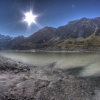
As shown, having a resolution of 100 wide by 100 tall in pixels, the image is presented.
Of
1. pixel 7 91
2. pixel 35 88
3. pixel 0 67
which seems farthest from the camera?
pixel 0 67

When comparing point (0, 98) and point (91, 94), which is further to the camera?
point (91, 94)

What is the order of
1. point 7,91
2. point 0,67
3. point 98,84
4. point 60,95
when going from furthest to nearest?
point 0,67 → point 98,84 → point 7,91 → point 60,95

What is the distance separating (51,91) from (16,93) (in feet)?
18.9

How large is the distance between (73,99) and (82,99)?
1298 mm

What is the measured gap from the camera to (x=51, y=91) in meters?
19.1

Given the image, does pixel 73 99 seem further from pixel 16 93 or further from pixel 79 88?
pixel 16 93

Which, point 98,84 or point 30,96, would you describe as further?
point 98,84

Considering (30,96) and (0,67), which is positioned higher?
(0,67)

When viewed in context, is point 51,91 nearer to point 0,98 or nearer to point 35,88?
point 35,88

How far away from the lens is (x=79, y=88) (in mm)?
20250

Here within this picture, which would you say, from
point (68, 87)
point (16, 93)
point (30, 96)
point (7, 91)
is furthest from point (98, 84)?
point (7, 91)

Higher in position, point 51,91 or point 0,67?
point 0,67

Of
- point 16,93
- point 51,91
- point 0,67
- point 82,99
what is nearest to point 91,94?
point 82,99

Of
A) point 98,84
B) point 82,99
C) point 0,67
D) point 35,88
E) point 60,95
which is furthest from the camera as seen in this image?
point 0,67
